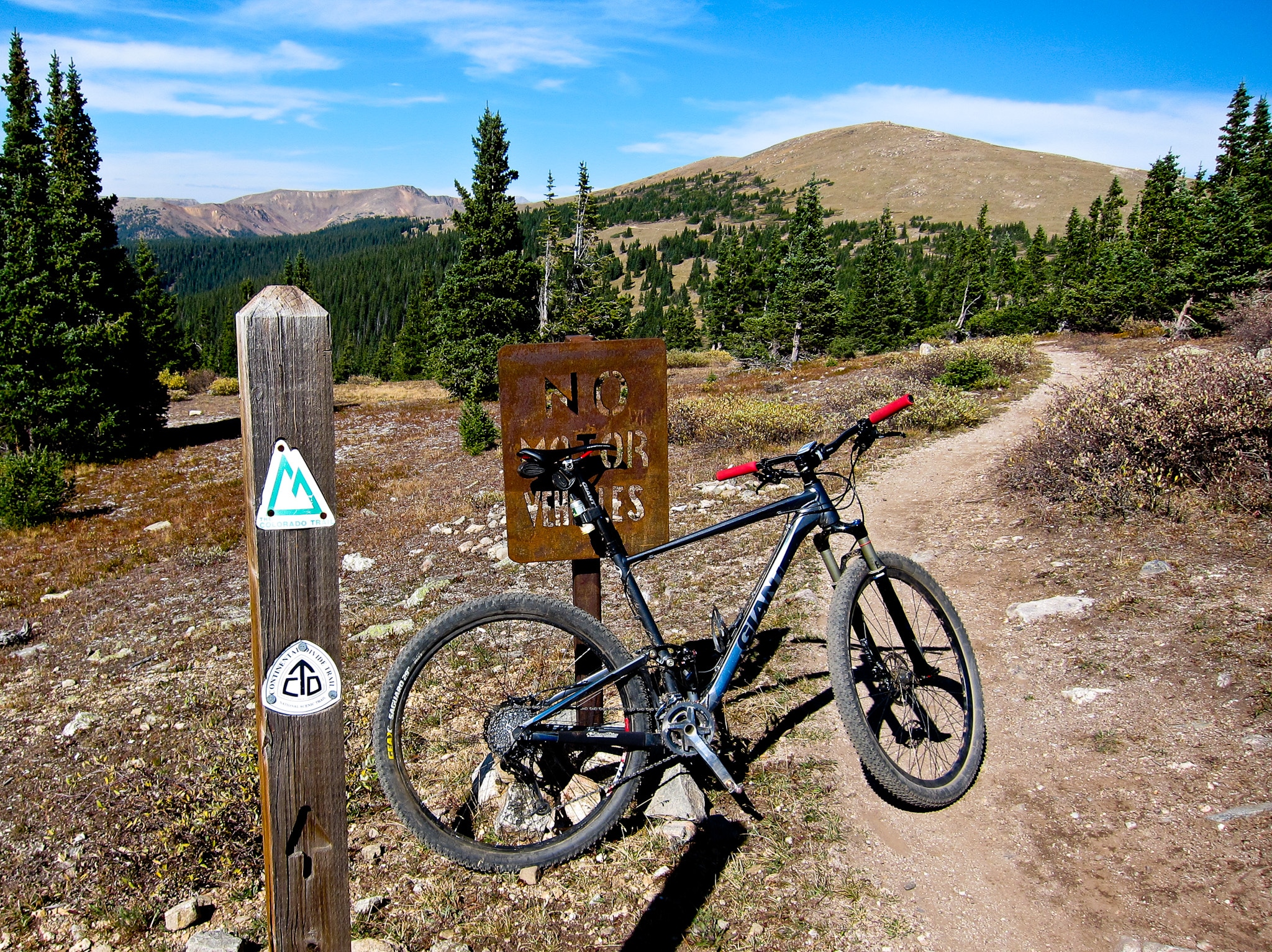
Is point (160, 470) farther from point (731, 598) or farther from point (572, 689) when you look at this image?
point (572, 689)

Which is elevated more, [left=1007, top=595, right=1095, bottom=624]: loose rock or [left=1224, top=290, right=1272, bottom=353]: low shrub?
[left=1224, top=290, right=1272, bottom=353]: low shrub

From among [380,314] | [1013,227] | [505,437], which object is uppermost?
[1013,227]

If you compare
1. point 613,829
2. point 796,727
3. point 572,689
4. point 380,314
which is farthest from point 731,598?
point 380,314

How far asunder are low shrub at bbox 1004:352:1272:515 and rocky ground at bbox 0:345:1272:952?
0.45m

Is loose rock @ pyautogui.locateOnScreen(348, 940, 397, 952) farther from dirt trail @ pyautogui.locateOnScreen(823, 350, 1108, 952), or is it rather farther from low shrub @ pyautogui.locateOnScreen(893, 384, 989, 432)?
low shrub @ pyautogui.locateOnScreen(893, 384, 989, 432)

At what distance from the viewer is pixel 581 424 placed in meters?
3.72

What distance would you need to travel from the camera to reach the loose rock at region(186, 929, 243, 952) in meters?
2.90

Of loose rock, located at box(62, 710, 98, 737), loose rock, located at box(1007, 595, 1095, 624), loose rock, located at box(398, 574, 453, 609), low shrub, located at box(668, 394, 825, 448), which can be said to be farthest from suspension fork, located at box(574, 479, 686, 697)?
low shrub, located at box(668, 394, 825, 448)

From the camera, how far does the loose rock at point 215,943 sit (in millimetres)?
2896

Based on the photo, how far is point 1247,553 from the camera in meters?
5.66

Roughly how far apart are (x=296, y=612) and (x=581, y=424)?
2043 millimetres

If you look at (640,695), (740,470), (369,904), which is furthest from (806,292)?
(369,904)

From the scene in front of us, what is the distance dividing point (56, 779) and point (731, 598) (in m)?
5.14

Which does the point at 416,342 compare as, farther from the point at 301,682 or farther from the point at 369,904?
the point at 301,682
